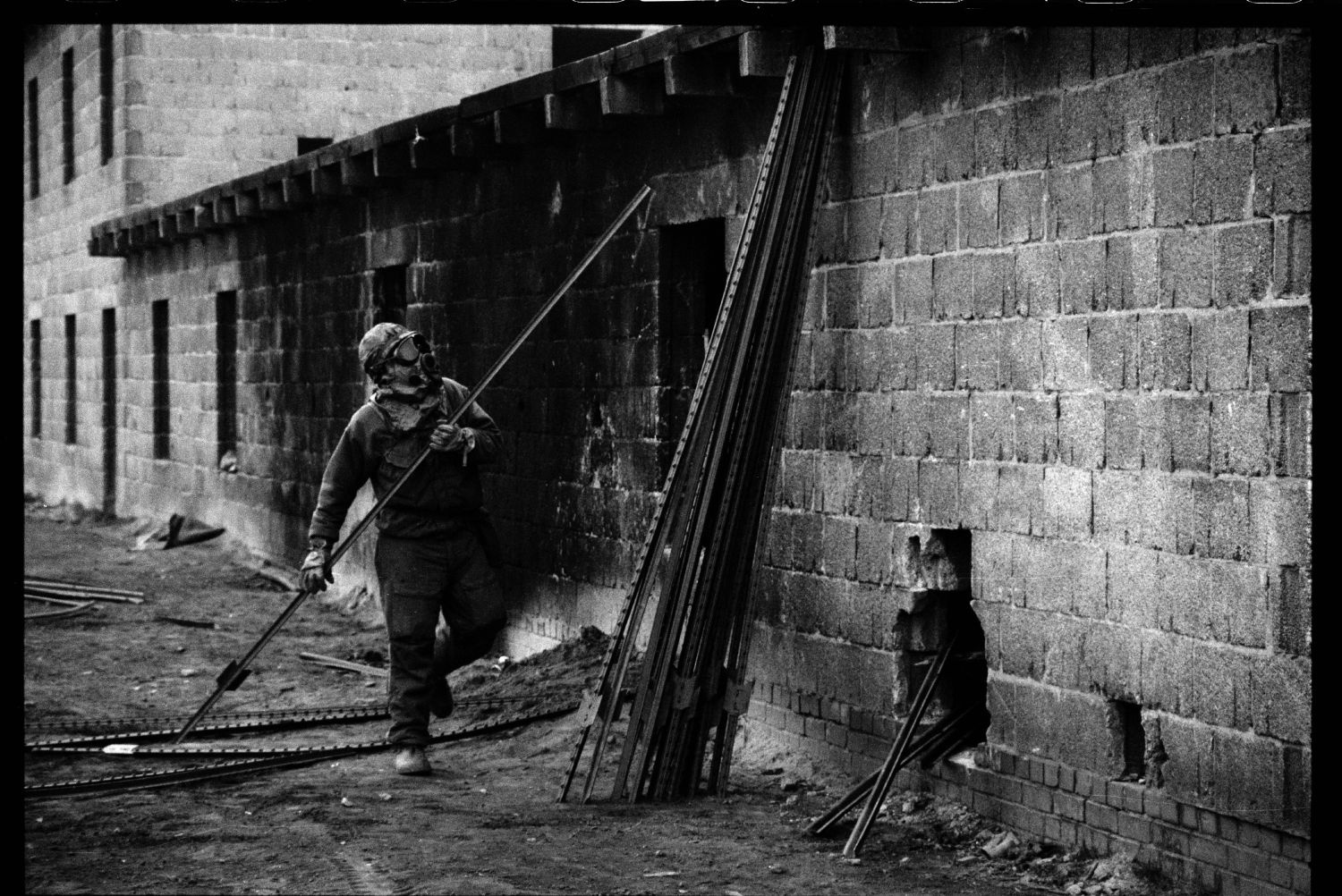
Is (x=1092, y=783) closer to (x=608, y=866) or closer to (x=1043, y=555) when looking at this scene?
(x=1043, y=555)

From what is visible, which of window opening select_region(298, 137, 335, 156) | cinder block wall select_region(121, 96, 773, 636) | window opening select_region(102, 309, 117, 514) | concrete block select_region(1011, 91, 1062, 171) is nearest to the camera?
concrete block select_region(1011, 91, 1062, 171)

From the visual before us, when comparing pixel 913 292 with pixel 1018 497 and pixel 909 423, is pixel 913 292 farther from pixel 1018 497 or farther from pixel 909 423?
pixel 1018 497

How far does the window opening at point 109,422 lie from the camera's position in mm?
22625

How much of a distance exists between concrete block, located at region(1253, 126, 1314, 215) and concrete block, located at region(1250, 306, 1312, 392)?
0.32 meters

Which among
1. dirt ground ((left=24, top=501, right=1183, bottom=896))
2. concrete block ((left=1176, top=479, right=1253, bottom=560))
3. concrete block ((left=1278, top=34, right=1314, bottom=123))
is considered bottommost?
dirt ground ((left=24, top=501, right=1183, bottom=896))

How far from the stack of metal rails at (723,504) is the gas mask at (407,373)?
141 cm

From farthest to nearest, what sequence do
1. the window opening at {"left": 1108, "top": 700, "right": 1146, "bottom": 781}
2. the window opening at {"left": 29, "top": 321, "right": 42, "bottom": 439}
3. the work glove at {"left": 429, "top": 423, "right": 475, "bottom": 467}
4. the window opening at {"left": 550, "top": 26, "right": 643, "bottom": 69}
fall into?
1. the window opening at {"left": 29, "top": 321, "right": 42, "bottom": 439}
2. the window opening at {"left": 550, "top": 26, "right": 643, "bottom": 69}
3. the work glove at {"left": 429, "top": 423, "right": 475, "bottom": 467}
4. the window opening at {"left": 1108, "top": 700, "right": 1146, "bottom": 781}

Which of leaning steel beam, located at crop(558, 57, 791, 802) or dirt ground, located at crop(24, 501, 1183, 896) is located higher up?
leaning steel beam, located at crop(558, 57, 791, 802)

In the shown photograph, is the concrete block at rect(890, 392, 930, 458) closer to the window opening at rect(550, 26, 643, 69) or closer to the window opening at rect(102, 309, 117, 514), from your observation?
the window opening at rect(550, 26, 643, 69)

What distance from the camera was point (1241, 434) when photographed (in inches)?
230

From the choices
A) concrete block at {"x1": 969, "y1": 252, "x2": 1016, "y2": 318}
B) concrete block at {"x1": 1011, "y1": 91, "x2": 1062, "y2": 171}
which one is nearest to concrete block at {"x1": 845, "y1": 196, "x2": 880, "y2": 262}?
concrete block at {"x1": 969, "y1": 252, "x2": 1016, "y2": 318}

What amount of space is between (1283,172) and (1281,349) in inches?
21.3

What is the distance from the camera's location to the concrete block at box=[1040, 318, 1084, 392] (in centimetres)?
659

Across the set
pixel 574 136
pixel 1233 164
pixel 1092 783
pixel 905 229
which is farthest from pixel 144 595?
pixel 1233 164
